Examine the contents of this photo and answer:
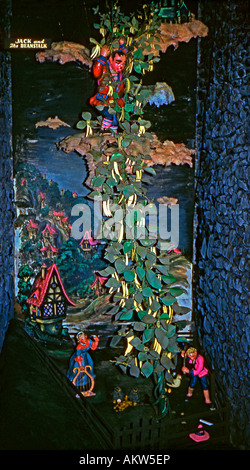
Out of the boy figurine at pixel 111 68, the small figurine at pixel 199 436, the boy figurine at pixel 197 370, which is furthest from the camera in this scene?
the boy figurine at pixel 111 68

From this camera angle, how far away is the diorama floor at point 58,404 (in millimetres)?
2303

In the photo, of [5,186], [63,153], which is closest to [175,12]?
[63,153]

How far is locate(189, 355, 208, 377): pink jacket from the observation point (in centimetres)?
262

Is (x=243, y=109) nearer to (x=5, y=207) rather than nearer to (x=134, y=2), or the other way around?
(x=134, y=2)

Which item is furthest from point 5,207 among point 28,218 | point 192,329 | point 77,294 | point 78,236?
point 192,329

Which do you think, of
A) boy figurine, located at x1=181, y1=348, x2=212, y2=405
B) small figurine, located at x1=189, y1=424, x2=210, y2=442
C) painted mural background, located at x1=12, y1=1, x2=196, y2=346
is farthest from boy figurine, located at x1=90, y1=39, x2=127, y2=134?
small figurine, located at x1=189, y1=424, x2=210, y2=442

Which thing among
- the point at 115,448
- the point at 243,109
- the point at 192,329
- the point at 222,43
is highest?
the point at 222,43

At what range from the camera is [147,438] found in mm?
2270

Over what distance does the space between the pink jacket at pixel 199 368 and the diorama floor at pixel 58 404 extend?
0.57 ft

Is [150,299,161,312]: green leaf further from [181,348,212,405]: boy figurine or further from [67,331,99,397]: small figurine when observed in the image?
[67,331,99,397]: small figurine

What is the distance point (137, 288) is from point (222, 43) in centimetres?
147

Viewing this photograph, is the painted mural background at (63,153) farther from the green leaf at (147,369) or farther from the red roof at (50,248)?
the green leaf at (147,369)

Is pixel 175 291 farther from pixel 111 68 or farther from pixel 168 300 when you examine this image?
pixel 111 68

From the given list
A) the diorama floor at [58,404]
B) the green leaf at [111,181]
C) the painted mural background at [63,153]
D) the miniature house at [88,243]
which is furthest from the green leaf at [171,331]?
the miniature house at [88,243]
